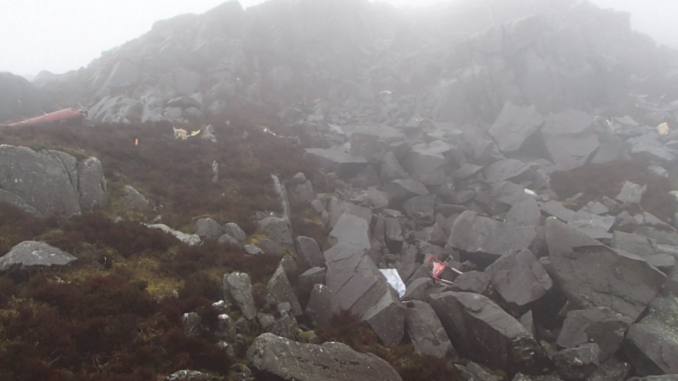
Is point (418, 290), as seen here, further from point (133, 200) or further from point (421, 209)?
point (133, 200)

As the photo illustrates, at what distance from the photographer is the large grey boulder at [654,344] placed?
8742mm

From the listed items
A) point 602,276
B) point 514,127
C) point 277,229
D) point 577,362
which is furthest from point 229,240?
point 514,127

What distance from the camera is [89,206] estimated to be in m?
11.3

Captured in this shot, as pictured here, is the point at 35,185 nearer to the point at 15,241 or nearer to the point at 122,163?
the point at 15,241

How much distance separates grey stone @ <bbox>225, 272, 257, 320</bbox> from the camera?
8897 millimetres

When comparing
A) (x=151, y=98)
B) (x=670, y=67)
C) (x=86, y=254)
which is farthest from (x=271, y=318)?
(x=670, y=67)

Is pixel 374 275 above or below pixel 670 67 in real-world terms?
above

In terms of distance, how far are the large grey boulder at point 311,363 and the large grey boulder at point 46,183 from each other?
303 inches

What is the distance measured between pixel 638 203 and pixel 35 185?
24.6m

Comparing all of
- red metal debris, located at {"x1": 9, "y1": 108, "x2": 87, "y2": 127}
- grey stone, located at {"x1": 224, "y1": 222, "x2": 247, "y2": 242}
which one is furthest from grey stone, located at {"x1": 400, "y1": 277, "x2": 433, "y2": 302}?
red metal debris, located at {"x1": 9, "y1": 108, "x2": 87, "y2": 127}

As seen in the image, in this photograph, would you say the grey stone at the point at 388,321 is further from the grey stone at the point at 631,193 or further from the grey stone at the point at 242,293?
the grey stone at the point at 631,193

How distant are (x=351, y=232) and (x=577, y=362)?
8235 mm

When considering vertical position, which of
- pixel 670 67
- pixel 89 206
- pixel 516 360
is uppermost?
pixel 89 206

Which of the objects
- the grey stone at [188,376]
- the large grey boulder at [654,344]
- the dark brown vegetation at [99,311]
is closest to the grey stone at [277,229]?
the dark brown vegetation at [99,311]
